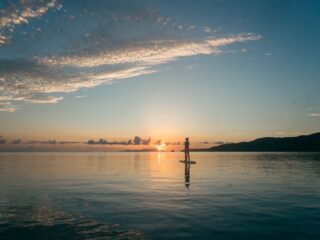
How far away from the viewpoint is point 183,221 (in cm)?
1583

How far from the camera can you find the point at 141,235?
43.7 ft

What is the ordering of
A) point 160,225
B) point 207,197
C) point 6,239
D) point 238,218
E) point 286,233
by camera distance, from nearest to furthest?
point 6,239 → point 286,233 → point 160,225 → point 238,218 → point 207,197

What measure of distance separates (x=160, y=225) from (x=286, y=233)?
583cm

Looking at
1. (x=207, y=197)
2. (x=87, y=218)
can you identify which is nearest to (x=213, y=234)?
(x=87, y=218)

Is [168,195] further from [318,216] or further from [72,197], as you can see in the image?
[318,216]

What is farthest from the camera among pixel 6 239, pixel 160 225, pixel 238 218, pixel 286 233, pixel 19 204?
pixel 19 204

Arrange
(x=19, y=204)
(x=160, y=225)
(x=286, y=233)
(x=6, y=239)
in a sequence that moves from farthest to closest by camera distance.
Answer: (x=19, y=204) < (x=160, y=225) < (x=286, y=233) < (x=6, y=239)

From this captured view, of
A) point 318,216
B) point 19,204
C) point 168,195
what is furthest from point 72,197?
point 318,216

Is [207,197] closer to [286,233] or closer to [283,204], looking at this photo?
[283,204]

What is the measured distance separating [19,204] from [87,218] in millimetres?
6974

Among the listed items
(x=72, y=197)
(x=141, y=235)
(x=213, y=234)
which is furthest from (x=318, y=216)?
(x=72, y=197)

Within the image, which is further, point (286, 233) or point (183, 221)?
point (183, 221)

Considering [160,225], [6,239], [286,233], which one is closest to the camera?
[6,239]

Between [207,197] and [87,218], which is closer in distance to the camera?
[87,218]
